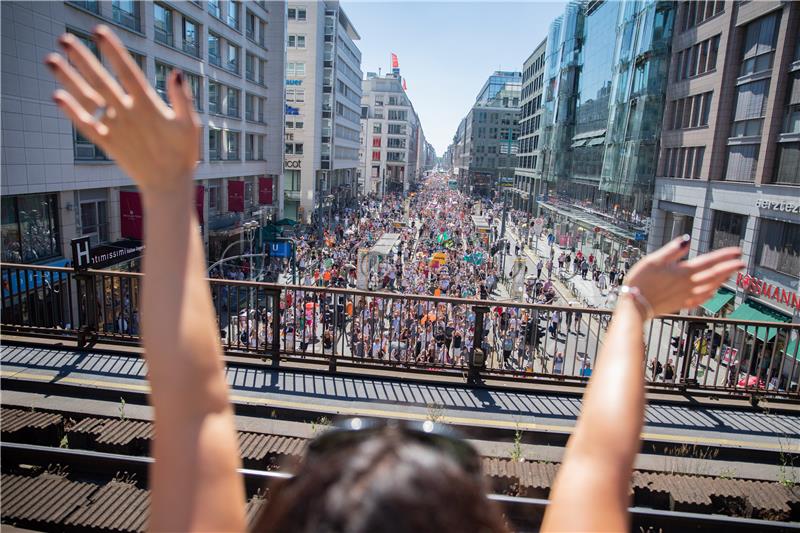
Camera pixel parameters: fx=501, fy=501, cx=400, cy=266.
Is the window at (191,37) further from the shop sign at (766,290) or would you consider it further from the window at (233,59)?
the shop sign at (766,290)

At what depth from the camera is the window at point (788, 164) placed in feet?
73.6

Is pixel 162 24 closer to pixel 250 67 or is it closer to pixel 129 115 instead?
pixel 250 67

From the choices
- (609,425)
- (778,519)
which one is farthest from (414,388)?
(609,425)

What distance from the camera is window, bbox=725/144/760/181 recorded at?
25.6 metres

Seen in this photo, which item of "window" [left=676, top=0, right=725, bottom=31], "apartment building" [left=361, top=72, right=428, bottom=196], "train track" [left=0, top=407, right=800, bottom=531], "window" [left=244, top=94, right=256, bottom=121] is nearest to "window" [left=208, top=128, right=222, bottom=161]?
"window" [left=244, top=94, right=256, bottom=121]

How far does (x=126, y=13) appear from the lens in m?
26.1

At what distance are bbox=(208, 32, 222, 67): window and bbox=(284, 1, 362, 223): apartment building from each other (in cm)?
2284

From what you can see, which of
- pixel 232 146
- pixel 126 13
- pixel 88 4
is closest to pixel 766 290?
pixel 88 4

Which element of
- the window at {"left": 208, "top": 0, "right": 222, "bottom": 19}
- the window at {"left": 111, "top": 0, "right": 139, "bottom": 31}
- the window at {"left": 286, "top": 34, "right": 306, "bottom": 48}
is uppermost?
the window at {"left": 286, "top": 34, "right": 306, "bottom": 48}

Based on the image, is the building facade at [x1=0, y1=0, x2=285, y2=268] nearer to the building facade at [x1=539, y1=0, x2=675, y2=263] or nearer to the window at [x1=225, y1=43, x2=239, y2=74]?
the window at [x1=225, y1=43, x2=239, y2=74]

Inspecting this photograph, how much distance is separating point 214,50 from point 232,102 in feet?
15.6

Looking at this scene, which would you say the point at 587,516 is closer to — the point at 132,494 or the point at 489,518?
the point at 489,518

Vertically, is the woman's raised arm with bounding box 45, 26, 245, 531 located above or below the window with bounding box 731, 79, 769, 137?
below

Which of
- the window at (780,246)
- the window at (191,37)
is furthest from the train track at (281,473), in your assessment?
the window at (191,37)
